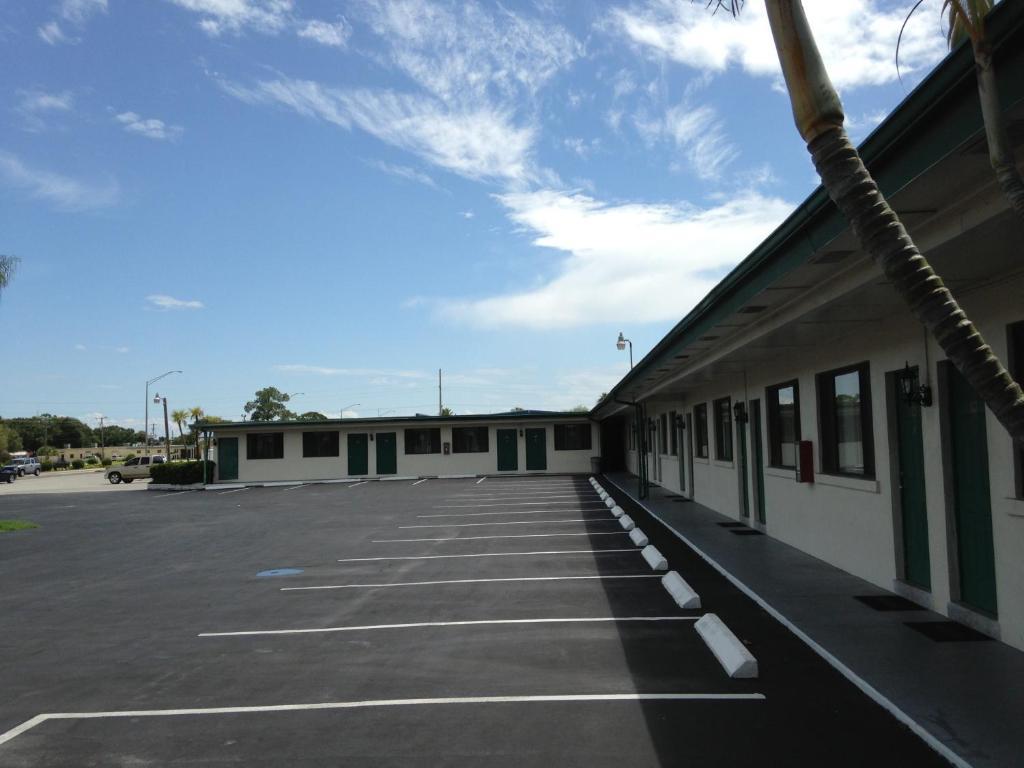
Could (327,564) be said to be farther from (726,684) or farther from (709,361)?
(726,684)

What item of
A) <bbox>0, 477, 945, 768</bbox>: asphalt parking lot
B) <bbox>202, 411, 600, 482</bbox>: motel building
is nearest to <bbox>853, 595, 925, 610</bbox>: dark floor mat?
<bbox>0, 477, 945, 768</bbox>: asphalt parking lot

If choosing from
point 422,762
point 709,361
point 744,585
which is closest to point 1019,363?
point 744,585

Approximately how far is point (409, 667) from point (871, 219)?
5.17 m

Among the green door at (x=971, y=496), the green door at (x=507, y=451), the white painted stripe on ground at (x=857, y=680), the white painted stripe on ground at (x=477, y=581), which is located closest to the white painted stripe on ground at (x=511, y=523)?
the white painted stripe on ground at (x=477, y=581)

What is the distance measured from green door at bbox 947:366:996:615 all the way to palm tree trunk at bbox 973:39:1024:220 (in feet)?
13.4

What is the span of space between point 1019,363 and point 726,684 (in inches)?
139

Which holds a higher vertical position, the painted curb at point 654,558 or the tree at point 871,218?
the tree at point 871,218

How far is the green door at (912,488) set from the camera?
7883mm

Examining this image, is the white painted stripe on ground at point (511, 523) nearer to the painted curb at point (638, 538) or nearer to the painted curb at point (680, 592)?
the painted curb at point (638, 538)

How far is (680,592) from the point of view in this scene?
28.1 feet

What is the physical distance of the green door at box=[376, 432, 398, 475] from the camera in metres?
39.2

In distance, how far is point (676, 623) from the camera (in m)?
7.62

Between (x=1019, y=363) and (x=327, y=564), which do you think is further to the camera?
(x=327, y=564)

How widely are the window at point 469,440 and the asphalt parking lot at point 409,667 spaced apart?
82.8ft
